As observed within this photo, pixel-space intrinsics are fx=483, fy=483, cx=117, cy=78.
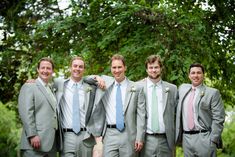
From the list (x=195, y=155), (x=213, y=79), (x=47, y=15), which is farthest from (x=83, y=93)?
(x=47, y=15)

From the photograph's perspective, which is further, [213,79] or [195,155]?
[213,79]

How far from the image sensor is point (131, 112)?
19.8 ft

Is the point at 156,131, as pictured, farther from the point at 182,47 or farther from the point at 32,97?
the point at 182,47

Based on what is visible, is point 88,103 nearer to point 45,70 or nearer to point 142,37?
point 45,70

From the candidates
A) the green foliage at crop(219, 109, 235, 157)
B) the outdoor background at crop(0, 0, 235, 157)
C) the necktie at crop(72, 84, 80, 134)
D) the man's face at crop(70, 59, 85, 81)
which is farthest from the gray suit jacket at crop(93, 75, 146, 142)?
the green foliage at crop(219, 109, 235, 157)

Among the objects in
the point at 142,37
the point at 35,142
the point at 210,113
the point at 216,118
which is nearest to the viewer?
the point at 35,142

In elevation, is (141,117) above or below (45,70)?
below

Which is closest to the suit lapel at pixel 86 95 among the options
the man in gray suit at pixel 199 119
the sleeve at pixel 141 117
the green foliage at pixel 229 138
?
the sleeve at pixel 141 117

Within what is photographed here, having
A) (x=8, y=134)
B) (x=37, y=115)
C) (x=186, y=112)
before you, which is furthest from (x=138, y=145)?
(x=8, y=134)

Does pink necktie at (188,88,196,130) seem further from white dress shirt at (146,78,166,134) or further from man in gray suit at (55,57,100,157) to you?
man in gray suit at (55,57,100,157)

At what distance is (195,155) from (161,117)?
64 cm

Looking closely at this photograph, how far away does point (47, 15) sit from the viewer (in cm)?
1066

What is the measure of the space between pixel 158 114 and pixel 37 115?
1.51 m

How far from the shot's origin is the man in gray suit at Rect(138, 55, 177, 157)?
603cm
